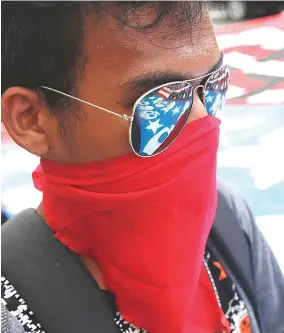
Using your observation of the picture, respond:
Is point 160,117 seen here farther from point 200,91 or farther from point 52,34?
point 52,34

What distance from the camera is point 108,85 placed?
2.56ft

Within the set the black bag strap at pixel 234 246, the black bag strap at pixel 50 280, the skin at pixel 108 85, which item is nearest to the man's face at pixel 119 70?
the skin at pixel 108 85

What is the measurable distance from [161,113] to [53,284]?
0.31 metres

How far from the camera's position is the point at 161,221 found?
85 centimetres

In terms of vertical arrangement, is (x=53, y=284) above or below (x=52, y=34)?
below

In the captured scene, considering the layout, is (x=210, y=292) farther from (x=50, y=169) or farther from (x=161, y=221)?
(x=50, y=169)

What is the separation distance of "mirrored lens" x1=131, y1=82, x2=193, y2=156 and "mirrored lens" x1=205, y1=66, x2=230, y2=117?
0.15ft

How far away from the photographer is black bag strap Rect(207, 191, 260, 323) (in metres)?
0.98

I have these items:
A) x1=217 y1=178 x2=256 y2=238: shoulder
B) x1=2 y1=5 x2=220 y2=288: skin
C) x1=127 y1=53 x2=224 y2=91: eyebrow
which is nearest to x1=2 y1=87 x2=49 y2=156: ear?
x1=2 y1=5 x2=220 y2=288: skin

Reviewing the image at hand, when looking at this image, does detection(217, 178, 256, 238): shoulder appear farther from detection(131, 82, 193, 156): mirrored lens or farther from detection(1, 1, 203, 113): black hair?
detection(1, 1, 203, 113): black hair

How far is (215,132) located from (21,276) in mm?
372

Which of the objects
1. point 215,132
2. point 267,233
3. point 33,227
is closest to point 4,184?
point 267,233

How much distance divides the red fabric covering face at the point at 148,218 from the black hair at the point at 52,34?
0.14 metres

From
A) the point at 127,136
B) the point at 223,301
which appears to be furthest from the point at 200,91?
the point at 223,301
